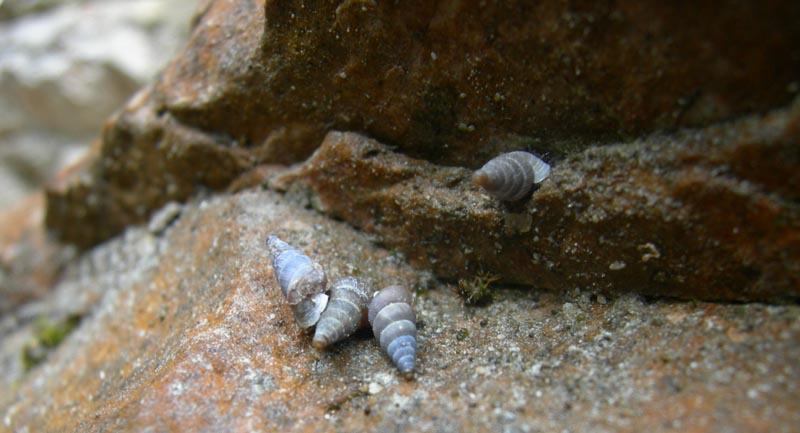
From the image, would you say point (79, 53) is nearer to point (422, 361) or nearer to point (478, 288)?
point (478, 288)

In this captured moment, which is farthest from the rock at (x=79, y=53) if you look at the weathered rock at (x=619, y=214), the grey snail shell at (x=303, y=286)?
the grey snail shell at (x=303, y=286)

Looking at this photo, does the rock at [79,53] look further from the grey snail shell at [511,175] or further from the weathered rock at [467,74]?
the grey snail shell at [511,175]

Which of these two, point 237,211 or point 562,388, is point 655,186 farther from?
point 237,211

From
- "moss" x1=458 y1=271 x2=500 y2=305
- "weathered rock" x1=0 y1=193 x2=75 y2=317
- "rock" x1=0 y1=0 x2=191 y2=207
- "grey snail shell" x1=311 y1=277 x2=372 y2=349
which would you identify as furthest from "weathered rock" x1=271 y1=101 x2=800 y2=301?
"rock" x1=0 y1=0 x2=191 y2=207

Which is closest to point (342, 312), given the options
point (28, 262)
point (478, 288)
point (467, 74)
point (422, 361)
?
point (422, 361)

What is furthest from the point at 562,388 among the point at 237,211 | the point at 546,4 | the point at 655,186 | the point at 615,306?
the point at 237,211
